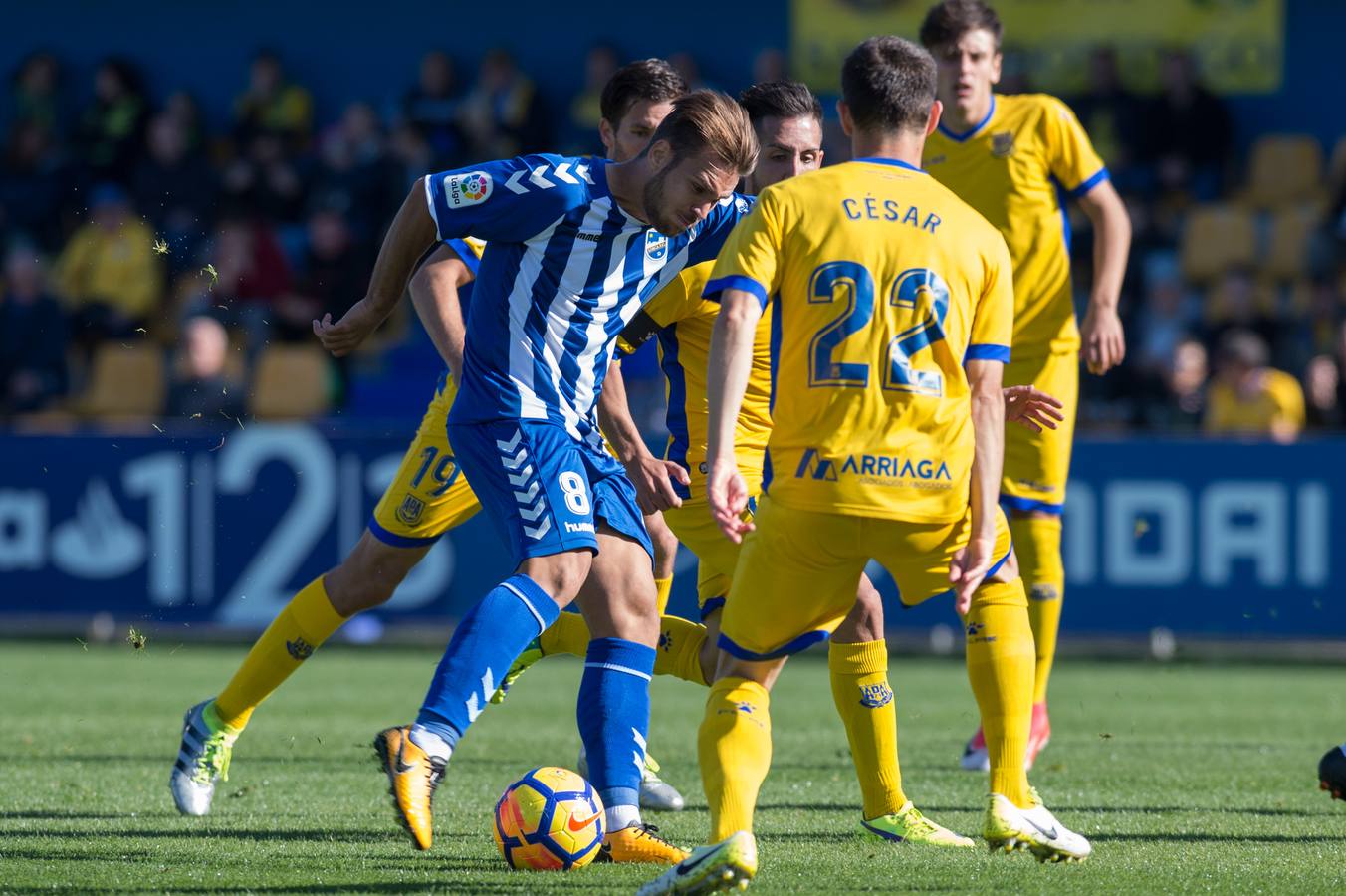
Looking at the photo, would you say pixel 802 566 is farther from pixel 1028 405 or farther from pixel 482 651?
pixel 1028 405

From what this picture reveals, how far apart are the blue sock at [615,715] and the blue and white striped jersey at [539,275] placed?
0.58 metres

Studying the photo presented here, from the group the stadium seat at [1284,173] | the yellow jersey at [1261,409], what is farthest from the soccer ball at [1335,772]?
the stadium seat at [1284,173]

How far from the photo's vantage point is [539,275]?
5.03 metres

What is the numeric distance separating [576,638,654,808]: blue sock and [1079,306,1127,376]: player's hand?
2.26m

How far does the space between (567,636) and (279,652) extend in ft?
3.16

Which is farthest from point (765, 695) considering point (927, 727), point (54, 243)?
point (54, 243)

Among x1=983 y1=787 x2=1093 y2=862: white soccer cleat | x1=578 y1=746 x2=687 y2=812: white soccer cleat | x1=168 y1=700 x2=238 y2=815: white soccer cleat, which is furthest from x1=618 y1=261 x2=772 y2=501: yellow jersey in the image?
x1=168 y1=700 x2=238 y2=815: white soccer cleat

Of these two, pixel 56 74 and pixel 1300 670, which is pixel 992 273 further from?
pixel 56 74

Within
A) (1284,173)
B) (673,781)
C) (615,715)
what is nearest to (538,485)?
(615,715)

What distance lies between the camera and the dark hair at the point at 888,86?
14.7ft

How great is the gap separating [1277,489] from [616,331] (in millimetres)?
7587

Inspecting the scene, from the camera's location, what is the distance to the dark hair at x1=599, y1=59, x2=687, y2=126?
18.6 ft

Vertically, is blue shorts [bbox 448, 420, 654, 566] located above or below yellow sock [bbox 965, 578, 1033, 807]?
above

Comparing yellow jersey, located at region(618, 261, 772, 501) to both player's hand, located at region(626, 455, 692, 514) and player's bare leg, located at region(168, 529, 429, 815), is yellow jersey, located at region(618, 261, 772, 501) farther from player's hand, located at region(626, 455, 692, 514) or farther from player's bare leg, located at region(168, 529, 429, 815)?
player's bare leg, located at region(168, 529, 429, 815)
